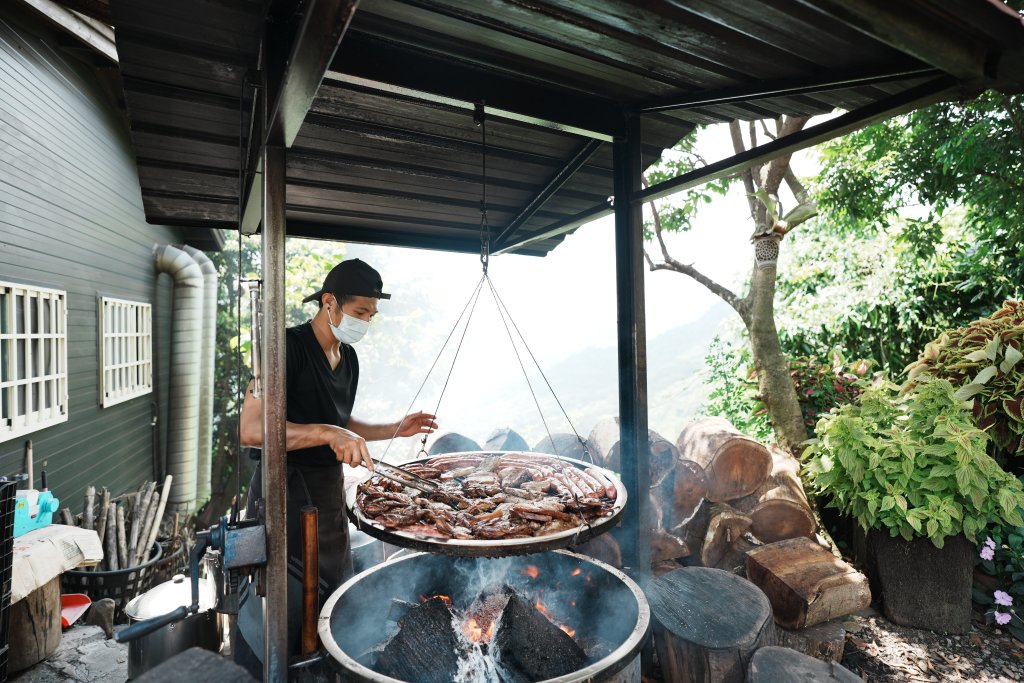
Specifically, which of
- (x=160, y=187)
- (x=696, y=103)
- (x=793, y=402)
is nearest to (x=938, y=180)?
(x=793, y=402)

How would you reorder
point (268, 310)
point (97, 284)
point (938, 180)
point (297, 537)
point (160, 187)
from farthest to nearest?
point (97, 284) → point (938, 180) → point (160, 187) → point (297, 537) → point (268, 310)

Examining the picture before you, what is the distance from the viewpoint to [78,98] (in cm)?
701

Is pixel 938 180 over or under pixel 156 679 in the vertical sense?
over

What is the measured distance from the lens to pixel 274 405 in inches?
79.4

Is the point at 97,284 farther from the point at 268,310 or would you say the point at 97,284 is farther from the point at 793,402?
the point at 793,402

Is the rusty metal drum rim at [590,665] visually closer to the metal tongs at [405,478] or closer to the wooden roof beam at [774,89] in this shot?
the metal tongs at [405,478]

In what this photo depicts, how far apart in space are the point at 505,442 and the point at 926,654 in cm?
389

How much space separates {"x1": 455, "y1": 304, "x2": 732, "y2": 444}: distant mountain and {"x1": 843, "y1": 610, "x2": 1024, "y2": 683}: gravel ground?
25.6m

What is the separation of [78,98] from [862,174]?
11050 mm

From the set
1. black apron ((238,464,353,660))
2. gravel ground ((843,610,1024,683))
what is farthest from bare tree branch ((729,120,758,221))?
black apron ((238,464,353,660))

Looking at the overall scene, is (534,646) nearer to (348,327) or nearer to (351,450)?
(351,450)

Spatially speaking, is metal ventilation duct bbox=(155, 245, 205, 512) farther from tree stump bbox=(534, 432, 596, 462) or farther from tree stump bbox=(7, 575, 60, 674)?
tree stump bbox=(534, 432, 596, 462)

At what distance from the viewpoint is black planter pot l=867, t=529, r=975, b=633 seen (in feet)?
14.1

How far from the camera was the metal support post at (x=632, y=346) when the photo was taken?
3.23 metres
